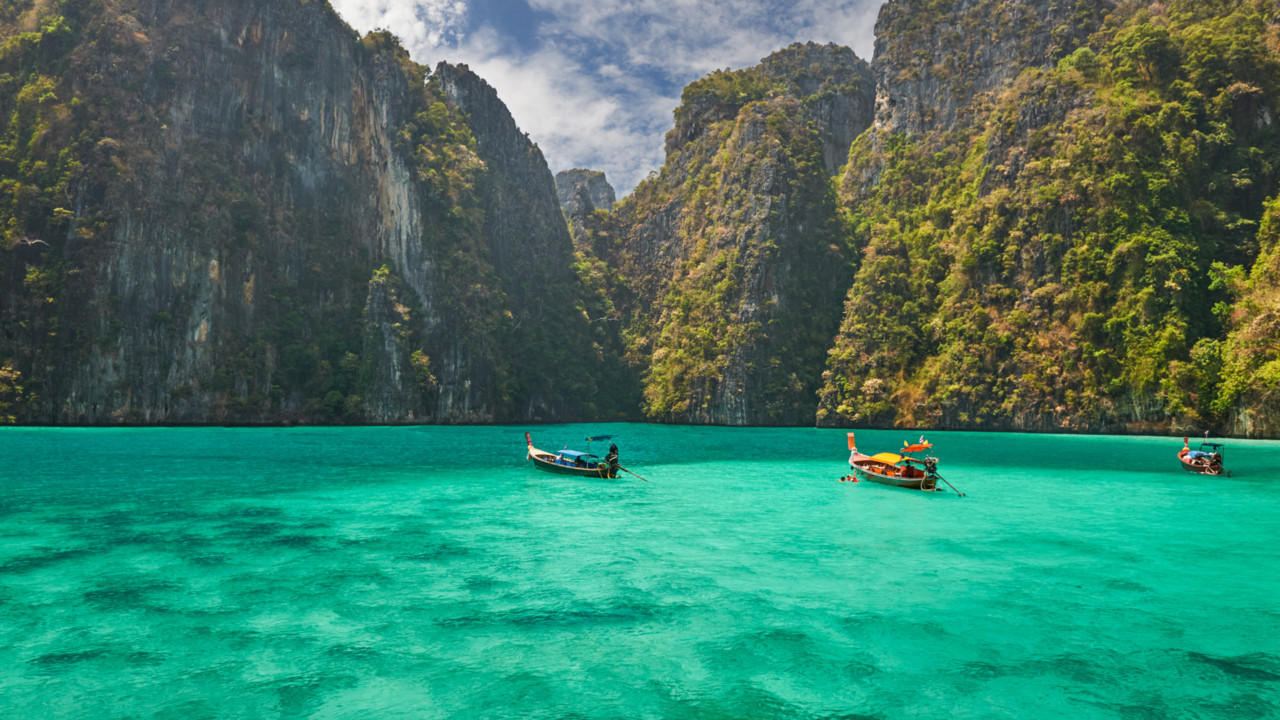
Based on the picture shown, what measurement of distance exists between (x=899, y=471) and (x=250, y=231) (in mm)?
93178

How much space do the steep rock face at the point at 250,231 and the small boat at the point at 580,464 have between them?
64884 mm

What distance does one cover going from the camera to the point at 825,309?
111188mm

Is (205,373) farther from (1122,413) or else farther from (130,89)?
(1122,413)

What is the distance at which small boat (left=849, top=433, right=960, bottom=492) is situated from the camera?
103 feet

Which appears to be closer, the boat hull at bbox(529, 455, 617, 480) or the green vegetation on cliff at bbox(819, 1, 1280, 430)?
the boat hull at bbox(529, 455, 617, 480)

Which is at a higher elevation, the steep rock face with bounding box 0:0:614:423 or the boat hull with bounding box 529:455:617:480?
the steep rock face with bounding box 0:0:614:423

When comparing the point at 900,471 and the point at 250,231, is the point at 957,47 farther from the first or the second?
the point at 250,231

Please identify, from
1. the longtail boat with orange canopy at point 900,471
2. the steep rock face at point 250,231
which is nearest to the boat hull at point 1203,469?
the longtail boat with orange canopy at point 900,471

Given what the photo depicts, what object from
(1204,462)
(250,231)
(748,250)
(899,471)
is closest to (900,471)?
(899,471)

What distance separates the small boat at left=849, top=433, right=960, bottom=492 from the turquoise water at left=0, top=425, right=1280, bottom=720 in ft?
3.55

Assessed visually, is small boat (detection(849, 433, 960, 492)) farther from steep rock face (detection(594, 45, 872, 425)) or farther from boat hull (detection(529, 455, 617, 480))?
steep rock face (detection(594, 45, 872, 425))

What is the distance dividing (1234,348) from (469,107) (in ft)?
397

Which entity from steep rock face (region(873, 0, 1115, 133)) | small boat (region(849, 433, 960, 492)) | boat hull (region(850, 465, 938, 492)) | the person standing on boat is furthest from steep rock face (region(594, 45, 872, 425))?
the person standing on boat

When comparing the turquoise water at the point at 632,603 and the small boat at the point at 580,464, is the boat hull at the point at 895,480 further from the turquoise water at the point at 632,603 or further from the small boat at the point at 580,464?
the small boat at the point at 580,464
